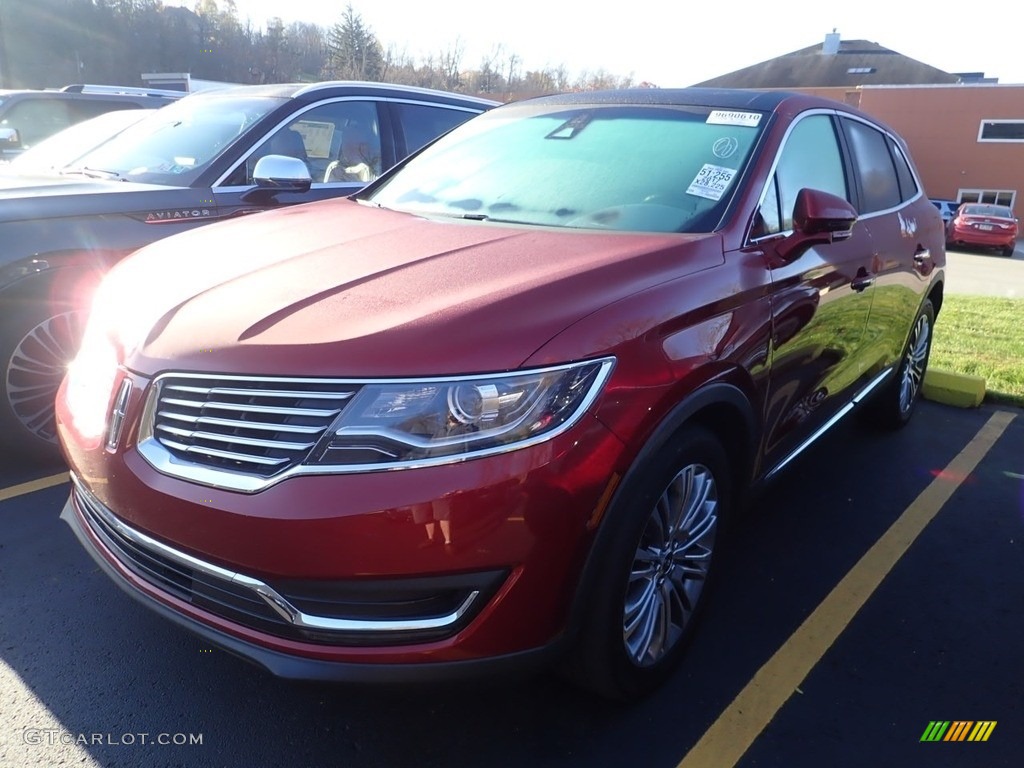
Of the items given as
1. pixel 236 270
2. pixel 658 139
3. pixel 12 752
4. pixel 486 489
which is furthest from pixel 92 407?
pixel 658 139

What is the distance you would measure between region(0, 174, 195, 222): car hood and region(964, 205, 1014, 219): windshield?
25.6 m

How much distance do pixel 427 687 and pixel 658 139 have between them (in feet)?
7.21

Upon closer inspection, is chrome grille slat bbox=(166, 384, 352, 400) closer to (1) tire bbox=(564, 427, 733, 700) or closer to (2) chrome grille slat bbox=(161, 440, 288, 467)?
(2) chrome grille slat bbox=(161, 440, 288, 467)

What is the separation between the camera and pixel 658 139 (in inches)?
121

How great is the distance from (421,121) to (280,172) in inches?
64.8

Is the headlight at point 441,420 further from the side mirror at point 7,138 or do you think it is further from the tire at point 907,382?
the side mirror at point 7,138

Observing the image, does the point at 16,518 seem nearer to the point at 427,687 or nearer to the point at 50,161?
the point at 427,687

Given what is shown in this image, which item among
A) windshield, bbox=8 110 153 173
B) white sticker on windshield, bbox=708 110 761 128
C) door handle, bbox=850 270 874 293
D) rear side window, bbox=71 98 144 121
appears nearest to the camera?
white sticker on windshield, bbox=708 110 761 128

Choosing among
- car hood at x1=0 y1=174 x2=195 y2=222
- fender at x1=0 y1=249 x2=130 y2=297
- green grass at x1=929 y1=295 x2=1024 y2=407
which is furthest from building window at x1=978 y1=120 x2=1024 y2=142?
fender at x1=0 y1=249 x2=130 y2=297

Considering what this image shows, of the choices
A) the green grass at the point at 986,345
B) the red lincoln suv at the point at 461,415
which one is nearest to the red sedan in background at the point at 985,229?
the green grass at the point at 986,345

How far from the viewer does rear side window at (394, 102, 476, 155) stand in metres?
5.31

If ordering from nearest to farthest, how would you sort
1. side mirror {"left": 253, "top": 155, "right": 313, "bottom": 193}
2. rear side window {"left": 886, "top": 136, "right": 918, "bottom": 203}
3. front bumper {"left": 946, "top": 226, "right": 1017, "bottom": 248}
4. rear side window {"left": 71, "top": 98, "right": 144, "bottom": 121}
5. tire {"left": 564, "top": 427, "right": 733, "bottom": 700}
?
tire {"left": 564, "top": 427, "right": 733, "bottom": 700}
side mirror {"left": 253, "top": 155, "right": 313, "bottom": 193}
rear side window {"left": 886, "top": 136, "right": 918, "bottom": 203}
rear side window {"left": 71, "top": 98, "right": 144, "bottom": 121}
front bumper {"left": 946, "top": 226, "right": 1017, "bottom": 248}

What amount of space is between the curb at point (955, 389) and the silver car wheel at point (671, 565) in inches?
152

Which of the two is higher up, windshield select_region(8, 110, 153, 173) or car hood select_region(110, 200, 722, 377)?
windshield select_region(8, 110, 153, 173)
